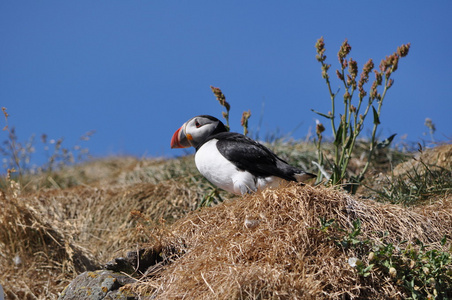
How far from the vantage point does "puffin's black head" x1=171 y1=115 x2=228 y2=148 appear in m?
4.79

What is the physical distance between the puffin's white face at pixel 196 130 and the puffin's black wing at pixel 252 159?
387mm

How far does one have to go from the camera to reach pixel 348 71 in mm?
4613

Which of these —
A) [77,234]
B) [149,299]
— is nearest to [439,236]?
[149,299]

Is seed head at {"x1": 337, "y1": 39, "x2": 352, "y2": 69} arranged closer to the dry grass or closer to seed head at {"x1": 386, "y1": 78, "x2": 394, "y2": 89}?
seed head at {"x1": 386, "y1": 78, "x2": 394, "y2": 89}

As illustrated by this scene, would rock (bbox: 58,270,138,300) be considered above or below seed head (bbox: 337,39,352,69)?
below

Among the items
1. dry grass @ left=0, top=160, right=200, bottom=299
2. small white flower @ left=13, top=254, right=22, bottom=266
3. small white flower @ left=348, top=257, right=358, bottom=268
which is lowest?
small white flower @ left=348, top=257, right=358, bottom=268

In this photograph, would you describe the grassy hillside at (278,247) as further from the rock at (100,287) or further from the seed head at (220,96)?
the seed head at (220,96)

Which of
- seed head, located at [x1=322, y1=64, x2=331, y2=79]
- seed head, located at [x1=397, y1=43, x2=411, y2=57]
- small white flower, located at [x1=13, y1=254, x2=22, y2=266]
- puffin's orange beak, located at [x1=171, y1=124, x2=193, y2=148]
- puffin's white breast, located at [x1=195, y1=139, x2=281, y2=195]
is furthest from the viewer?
small white flower, located at [x1=13, y1=254, x2=22, y2=266]

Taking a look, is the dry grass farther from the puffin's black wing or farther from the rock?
the puffin's black wing

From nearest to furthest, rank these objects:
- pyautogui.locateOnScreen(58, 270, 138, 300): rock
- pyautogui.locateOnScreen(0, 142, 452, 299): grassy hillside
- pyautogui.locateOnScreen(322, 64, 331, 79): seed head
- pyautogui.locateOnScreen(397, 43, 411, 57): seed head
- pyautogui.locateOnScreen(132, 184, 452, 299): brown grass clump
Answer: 1. pyautogui.locateOnScreen(132, 184, 452, 299): brown grass clump
2. pyautogui.locateOnScreen(0, 142, 452, 299): grassy hillside
3. pyautogui.locateOnScreen(58, 270, 138, 300): rock
4. pyautogui.locateOnScreen(397, 43, 411, 57): seed head
5. pyautogui.locateOnScreen(322, 64, 331, 79): seed head

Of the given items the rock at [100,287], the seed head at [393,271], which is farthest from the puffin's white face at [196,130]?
the seed head at [393,271]

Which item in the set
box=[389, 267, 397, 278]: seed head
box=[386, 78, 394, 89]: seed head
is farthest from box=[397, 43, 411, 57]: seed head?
box=[389, 267, 397, 278]: seed head

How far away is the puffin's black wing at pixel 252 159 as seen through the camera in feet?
13.9

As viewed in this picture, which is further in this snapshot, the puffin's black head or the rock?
the puffin's black head
